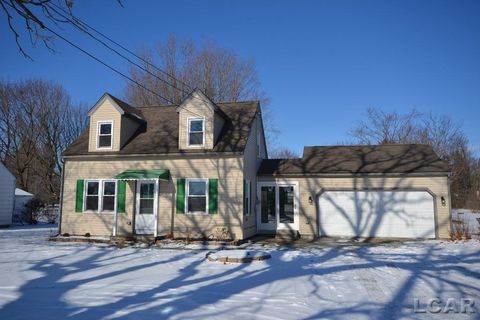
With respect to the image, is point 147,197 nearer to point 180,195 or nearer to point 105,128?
point 180,195

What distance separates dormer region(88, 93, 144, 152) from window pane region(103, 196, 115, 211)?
2175 mm

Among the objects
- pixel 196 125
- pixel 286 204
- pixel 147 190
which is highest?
pixel 196 125

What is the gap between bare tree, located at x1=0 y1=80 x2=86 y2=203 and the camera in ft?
111

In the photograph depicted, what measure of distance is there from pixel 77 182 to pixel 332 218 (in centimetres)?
1164

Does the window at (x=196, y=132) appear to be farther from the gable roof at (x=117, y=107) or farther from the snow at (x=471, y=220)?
the snow at (x=471, y=220)

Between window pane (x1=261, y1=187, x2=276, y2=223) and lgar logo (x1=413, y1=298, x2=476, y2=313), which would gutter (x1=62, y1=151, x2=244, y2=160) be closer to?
Result: window pane (x1=261, y1=187, x2=276, y2=223)

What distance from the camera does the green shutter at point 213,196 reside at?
15.0 meters

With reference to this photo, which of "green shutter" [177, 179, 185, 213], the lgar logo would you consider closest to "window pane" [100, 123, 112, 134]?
"green shutter" [177, 179, 185, 213]

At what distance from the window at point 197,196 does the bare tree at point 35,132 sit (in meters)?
24.1

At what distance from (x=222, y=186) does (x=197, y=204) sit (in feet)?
4.36

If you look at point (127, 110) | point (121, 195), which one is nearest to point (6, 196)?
point (121, 195)

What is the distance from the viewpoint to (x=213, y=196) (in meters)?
15.0

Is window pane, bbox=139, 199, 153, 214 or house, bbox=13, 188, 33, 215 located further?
house, bbox=13, 188, 33, 215

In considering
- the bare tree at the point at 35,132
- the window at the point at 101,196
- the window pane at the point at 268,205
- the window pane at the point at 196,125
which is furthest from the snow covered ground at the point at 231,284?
the bare tree at the point at 35,132
